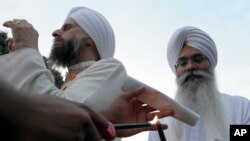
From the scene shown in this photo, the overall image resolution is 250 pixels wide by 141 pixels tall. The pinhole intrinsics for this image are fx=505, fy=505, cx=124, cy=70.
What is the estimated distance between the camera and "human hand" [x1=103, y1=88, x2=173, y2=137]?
2.40 m

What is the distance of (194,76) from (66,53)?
7.56ft

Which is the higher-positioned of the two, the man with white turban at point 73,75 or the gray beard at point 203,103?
the man with white turban at point 73,75

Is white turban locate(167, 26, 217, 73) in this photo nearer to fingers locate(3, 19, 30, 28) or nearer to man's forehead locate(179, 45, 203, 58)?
man's forehead locate(179, 45, 203, 58)

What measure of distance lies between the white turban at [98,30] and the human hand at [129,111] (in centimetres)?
149

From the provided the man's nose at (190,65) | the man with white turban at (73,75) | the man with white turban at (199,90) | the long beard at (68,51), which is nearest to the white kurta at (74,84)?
the man with white turban at (73,75)

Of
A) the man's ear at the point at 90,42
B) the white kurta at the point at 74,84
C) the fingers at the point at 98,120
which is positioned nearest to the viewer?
the fingers at the point at 98,120

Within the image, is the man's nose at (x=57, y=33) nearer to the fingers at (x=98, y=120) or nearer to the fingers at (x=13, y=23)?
the fingers at (x=13, y=23)

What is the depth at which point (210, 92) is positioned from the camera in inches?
240

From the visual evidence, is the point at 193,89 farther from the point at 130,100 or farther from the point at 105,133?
the point at 105,133

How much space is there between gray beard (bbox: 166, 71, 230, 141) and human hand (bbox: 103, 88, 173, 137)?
2609mm

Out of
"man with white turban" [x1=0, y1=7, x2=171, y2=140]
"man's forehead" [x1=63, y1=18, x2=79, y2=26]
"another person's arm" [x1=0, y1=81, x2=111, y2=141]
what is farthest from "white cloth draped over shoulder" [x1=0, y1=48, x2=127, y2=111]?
"another person's arm" [x1=0, y1=81, x2=111, y2=141]

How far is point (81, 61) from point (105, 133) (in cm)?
309

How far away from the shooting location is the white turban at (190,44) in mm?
5965

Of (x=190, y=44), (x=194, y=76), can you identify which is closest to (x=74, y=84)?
(x=194, y=76)
